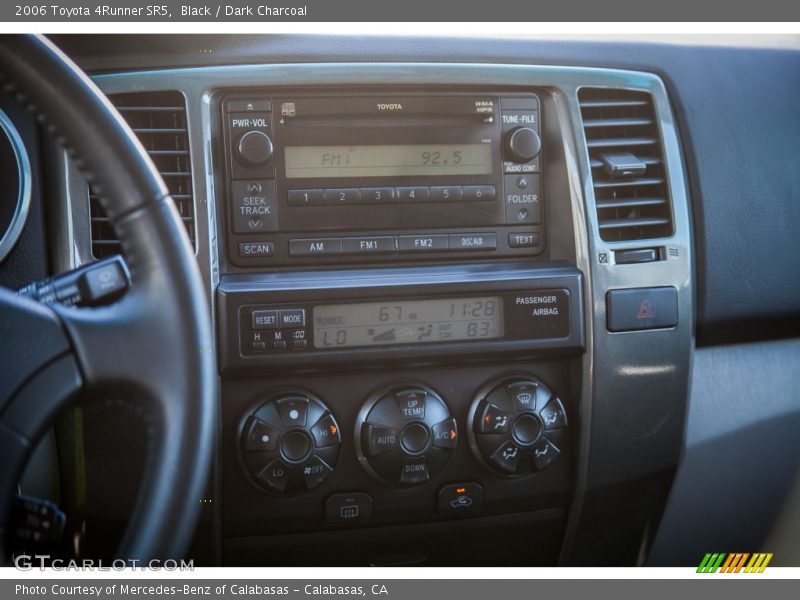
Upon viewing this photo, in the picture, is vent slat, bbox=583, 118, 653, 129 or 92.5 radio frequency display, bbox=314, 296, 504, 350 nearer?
92.5 radio frequency display, bbox=314, 296, 504, 350

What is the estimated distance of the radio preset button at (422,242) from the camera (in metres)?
1.47

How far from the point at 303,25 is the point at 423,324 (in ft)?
1.73

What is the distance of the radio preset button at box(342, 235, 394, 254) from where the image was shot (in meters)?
1.45

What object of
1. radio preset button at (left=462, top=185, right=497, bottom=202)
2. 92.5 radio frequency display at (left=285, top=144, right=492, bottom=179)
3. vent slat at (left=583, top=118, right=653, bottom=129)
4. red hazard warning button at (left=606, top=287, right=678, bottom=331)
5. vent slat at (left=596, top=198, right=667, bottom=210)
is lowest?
red hazard warning button at (left=606, top=287, right=678, bottom=331)

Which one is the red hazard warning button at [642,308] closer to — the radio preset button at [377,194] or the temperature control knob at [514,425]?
the temperature control knob at [514,425]

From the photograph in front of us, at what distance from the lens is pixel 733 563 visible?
5.28 feet

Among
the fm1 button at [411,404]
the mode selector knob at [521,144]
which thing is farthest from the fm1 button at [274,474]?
the mode selector knob at [521,144]

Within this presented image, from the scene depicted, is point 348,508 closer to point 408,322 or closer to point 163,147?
point 408,322

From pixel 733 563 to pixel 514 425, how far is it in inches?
20.5

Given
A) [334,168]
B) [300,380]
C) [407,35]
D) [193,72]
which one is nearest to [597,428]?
[300,380]

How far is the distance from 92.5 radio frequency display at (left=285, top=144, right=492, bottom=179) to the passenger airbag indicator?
0.24 meters

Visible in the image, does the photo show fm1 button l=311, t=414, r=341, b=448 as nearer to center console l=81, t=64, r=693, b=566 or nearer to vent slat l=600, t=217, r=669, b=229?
center console l=81, t=64, r=693, b=566

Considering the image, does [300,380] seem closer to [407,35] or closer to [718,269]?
[407,35]

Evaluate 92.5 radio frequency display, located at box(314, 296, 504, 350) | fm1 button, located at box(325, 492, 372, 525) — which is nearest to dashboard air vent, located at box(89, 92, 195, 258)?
92.5 radio frequency display, located at box(314, 296, 504, 350)
